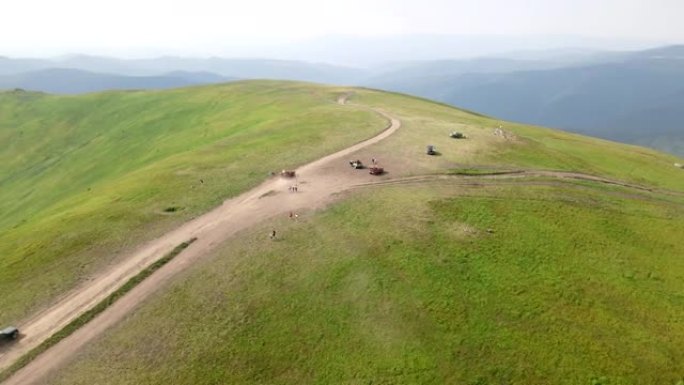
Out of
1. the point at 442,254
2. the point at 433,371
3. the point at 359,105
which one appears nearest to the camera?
the point at 433,371

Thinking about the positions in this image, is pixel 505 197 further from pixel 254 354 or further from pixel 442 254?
pixel 254 354

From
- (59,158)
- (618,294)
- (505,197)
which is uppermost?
(505,197)

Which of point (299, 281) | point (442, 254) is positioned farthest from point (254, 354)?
point (442, 254)

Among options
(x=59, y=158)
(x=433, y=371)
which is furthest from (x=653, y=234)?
(x=59, y=158)

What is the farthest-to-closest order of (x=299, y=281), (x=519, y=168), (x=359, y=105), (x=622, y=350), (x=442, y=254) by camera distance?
1. (x=359, y=105)
2. (x=519, y=168)
3. (x=442, y=254)
4. (x=299, y=281)
5. (x=622, y=350)

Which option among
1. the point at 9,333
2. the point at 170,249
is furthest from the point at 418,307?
the point at 9,333

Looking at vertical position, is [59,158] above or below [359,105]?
below

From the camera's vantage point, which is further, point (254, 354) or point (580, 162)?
point (580, 162)
